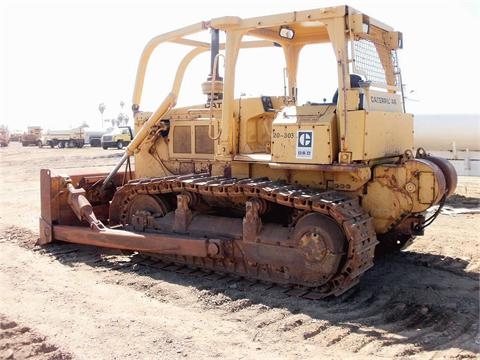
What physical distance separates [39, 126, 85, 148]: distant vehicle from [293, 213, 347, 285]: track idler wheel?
44.6 meters

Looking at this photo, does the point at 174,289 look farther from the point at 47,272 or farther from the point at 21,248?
the point at 21,248

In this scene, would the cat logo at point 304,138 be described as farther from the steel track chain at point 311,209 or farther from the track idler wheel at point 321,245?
the track idler wheel at point 321,245

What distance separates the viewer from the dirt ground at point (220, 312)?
15.1 ft

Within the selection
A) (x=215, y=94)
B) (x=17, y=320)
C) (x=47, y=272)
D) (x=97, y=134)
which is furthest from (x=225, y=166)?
(x=97, y=134)

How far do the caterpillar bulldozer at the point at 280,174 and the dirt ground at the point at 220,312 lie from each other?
0.38 meters

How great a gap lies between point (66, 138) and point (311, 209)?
147 ft

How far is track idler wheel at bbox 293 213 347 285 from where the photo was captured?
580cm

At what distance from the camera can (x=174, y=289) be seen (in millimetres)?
6312

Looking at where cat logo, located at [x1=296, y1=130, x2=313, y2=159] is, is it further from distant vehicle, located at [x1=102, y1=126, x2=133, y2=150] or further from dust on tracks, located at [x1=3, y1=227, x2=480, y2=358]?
distant vehicle, located at [x1=102, y1=126, x2=133, y2=150]

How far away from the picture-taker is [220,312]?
555 centimetres

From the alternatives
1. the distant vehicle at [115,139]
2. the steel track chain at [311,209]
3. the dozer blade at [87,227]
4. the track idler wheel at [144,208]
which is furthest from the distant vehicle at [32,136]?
the steel track chain at [311,209]

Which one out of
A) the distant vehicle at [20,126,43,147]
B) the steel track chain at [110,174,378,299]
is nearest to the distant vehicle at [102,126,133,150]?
the distant vehicle at [20,126,43,147]

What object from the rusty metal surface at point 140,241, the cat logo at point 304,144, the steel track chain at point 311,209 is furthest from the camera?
the rusty metal surface at point 140,241

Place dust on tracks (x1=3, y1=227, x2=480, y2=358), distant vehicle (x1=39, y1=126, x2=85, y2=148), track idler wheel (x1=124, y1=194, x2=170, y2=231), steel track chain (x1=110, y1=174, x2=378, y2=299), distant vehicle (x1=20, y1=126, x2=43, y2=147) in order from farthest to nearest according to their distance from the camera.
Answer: distant vehicle (x1=20, y1=126, x2=43, y2=147) < distant vehicle (x1=39, y1=126, x2=85, y2=148) < track idler wheel (x1=124, y1=194, x2=170, y2=231) < steel track chain (x1=110, y1=174, x2=378, y2=299) < dust on tracks (x1=3, y1=227, x2=480, y2=358)
